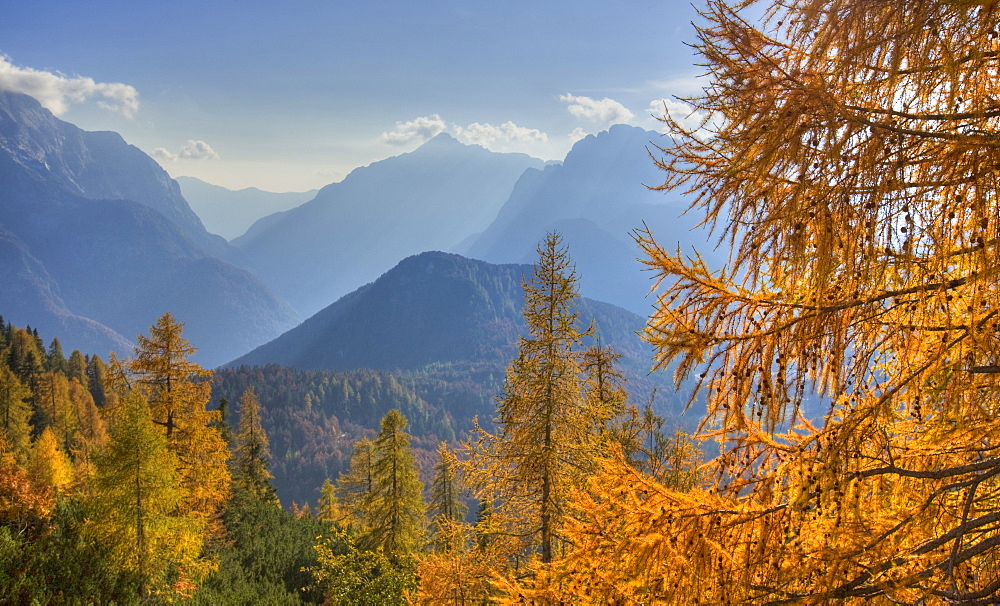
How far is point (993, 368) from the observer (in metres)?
2.01

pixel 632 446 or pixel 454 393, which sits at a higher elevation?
pixel 632 446

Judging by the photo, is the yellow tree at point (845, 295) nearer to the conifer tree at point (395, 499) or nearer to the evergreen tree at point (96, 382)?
the conifer tree at point (395, 499)

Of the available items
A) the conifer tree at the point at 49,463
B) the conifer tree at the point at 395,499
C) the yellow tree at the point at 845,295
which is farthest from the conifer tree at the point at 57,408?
the yellow tree at the point at 845,295

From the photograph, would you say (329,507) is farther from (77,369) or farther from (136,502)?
(77,369)

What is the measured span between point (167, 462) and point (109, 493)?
130 centimetres

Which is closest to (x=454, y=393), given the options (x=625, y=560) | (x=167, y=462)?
(x=167, y=462)

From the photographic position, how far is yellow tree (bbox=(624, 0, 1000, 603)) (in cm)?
191

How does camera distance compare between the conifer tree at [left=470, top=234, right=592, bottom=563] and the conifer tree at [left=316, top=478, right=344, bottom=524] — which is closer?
the conifer tree at [left=470, top=234, right=592, bottom=563]

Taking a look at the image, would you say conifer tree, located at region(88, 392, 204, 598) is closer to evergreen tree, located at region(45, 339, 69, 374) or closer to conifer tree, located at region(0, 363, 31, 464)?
conifer tree, located at region(0, 363, 31, 464)

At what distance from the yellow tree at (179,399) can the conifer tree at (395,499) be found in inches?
236

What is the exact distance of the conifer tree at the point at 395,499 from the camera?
1952 cm

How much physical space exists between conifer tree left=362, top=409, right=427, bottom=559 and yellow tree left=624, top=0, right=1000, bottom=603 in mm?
18042

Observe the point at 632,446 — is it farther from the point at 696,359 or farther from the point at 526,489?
the point at 696,359

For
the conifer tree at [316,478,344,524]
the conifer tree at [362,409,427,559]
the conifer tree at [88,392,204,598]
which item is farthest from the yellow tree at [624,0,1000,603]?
the conifer tree at [316,478,344,524]
